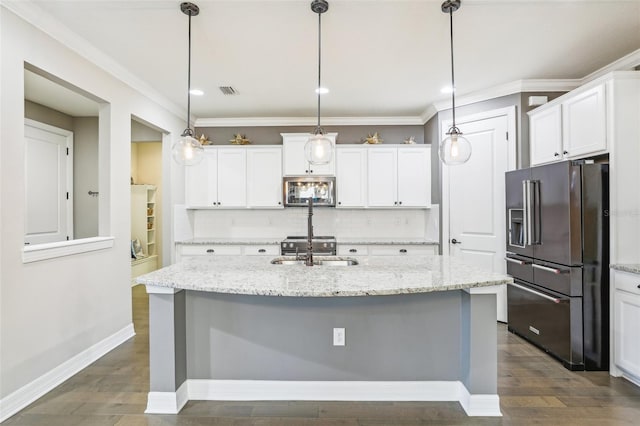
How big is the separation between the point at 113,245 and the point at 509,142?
166 inches

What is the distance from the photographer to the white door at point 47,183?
413 cm

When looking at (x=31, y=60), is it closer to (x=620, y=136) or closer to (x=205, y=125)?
(x=205, y=125)

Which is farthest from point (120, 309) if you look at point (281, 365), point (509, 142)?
point (509, 142)

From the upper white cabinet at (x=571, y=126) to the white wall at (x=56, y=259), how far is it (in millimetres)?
3734

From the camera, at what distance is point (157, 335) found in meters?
2.12

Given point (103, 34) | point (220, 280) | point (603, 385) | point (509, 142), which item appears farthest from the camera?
point (509, 142)

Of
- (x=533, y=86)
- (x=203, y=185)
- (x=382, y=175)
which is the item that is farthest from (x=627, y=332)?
(x=203, y=185)

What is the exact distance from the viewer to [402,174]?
4617 mm

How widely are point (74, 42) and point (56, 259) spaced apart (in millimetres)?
1719

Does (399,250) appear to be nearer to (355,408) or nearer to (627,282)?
(627,282)

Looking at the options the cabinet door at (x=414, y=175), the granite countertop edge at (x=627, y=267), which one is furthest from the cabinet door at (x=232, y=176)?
the granite countertop edge at (x=627, y=267)

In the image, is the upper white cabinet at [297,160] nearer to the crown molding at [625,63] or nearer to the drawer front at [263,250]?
the drawer front at [263,250]

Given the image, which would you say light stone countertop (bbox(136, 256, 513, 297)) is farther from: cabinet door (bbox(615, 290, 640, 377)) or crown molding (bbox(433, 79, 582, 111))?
crown molding (bbox(433, 79, 582, 111))

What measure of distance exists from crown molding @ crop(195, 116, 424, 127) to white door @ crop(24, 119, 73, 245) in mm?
1860
